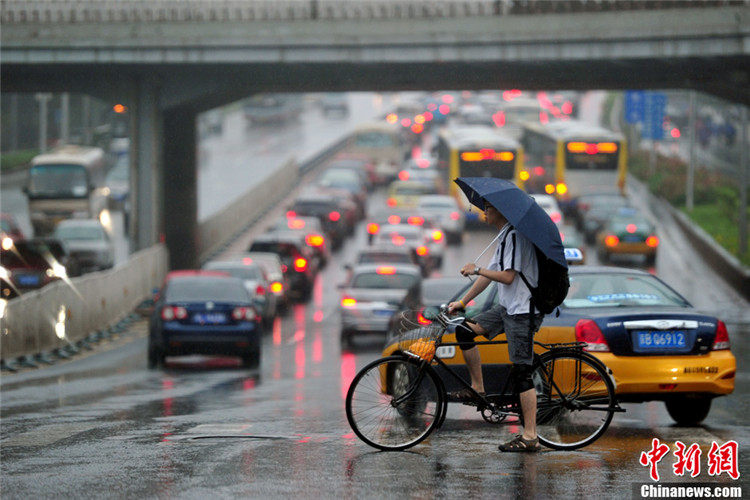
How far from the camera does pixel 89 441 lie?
31.5 ft

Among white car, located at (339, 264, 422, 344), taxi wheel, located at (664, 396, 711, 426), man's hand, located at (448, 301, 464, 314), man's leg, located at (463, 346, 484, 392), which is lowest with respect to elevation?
white car, located at (339, 264, 422, 344)

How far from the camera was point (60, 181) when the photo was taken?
5150 centimetres

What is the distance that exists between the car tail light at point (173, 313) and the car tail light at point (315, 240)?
21.0 meters

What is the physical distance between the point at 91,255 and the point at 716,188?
99.8 ft

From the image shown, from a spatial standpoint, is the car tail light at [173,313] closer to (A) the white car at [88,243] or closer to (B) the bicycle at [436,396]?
(B) the bicycle at [436,396]

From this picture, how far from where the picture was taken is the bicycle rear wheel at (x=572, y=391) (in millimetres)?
8930

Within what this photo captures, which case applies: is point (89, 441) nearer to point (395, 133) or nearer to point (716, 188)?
point (716, 188)

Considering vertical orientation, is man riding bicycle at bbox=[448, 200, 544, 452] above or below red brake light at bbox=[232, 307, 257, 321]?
above

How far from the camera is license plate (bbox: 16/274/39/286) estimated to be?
3169cm

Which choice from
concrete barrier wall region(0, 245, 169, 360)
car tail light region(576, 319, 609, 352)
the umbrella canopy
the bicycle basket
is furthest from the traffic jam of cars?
concrete barrier wall region(0, 245, 169, 360)

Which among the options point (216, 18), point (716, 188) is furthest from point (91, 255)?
point (716, 188)

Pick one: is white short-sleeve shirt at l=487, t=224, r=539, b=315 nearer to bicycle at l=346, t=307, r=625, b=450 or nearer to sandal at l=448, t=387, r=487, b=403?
Answer: bicycle at l=346, t=307, r=625, b=450

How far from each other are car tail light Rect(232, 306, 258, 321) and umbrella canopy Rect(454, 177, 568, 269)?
497 inches

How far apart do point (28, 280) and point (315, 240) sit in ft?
42.6
